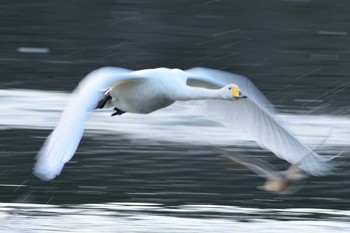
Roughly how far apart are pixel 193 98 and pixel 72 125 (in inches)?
60.7

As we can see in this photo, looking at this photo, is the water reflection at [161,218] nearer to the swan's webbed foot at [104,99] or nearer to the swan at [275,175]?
the swan at [275,175]

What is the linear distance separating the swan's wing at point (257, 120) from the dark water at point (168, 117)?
95 cm

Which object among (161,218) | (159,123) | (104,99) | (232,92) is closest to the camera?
(232,92)

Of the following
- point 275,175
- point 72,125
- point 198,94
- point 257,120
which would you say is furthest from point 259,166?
point 72,125

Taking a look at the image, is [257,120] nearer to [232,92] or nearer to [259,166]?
[232,92]

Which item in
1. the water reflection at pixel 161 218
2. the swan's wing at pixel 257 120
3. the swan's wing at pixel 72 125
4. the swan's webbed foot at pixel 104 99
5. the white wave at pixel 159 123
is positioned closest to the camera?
the swan's wing at pixel 72 125

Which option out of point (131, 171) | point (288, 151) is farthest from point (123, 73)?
point (131, 171)

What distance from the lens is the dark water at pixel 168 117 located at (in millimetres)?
11742

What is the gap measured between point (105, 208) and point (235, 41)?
896cm

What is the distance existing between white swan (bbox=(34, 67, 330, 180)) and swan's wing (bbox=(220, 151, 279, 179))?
93 centimetres

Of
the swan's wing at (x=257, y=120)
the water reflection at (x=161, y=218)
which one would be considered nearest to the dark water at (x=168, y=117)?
the water reflection at (x=161, y=218)

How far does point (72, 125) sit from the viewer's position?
8781 millimetres

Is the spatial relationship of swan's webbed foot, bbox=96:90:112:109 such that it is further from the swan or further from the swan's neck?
the swan

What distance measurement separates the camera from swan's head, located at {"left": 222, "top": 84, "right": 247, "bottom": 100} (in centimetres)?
1009
